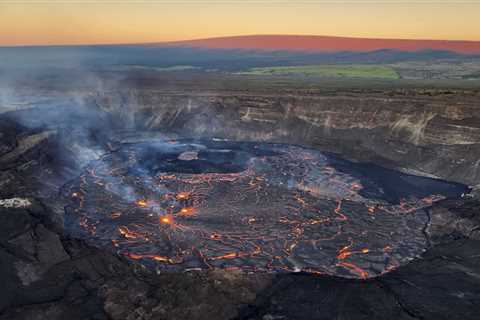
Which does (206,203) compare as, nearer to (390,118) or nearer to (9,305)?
(9,305)

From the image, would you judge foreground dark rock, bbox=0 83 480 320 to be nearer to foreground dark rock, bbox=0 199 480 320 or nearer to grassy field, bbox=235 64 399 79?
foreground dark rock, bbox=0 199 480 320

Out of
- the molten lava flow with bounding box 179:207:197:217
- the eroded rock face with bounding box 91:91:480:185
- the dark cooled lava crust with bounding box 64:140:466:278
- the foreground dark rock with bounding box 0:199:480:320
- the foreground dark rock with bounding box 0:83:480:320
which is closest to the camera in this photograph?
the foreground dark rock with bounding box 0:199:480:320

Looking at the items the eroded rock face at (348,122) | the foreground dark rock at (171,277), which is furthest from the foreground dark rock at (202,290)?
the eroded rock face at (348,122)

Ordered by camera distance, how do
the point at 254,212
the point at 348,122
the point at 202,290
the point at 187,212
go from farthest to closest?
the point at 348,122 < the point at 254,212 < the point at 187,212 < the point at 202,290

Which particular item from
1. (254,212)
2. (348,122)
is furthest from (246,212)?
(348,122)

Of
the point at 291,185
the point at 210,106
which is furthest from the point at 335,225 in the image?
the point at 210,106

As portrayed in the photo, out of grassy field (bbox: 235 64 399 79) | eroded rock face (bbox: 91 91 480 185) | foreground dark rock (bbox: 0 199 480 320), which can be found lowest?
foreground dark rock (bbox: 0 199 480 320)

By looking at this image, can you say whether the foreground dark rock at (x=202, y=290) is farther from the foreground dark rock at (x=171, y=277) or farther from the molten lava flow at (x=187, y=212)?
the molten lava flow at (x=187, y=212)

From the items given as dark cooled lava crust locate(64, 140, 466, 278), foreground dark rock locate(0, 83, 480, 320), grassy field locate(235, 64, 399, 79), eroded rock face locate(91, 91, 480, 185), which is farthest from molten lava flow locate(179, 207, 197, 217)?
grassy field locate(235, 64, 399, 79)

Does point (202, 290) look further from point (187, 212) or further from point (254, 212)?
point (254, 212)
